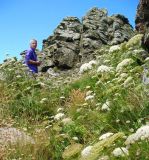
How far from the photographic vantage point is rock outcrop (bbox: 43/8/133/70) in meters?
25.2

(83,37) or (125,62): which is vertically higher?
(83,37)

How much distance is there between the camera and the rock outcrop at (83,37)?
2520 cm

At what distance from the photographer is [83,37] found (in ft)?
87.9

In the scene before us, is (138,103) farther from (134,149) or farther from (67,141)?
(134,149)

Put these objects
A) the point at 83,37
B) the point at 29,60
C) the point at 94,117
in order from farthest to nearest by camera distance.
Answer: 1. the point at 83,37
2. the point at 29,60
3. the point at 94,117

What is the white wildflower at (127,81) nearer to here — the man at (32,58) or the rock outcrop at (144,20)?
the rock outcrop at (144,20)

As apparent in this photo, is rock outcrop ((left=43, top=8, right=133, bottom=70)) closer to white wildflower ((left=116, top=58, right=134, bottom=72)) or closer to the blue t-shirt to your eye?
the blue t-shirt

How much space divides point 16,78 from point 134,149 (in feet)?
30.5

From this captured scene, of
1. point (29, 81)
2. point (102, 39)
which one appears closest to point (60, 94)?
point (29, 81)

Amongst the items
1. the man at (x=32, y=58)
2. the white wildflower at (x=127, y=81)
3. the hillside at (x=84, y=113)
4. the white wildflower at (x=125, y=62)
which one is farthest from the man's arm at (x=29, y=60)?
the white wildflower at (x=127, y=81)

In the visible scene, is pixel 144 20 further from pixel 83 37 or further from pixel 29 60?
pixel 83 37


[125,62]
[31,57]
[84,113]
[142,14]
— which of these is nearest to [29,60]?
[31,57]

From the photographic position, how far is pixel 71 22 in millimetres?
28219

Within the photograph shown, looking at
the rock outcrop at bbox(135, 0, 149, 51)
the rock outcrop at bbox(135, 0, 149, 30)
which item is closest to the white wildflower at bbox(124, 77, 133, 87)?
the rock outcrop at bbox(135, 0, 149, 51)
